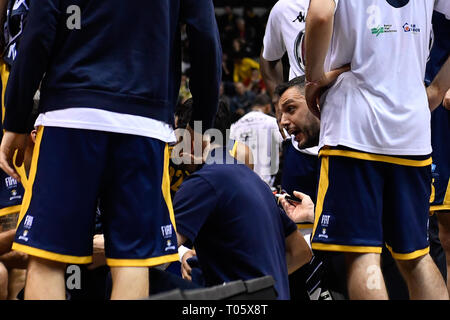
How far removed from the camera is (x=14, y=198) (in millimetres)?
3430

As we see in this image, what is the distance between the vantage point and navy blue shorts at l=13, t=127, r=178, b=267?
2.47 meters

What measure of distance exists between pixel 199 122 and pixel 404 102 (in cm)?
91

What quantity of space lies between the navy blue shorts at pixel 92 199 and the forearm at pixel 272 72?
2440 mm

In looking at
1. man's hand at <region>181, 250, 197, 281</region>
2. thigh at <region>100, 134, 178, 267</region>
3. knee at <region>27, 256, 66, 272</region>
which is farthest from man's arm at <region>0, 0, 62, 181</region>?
man's hand at <region>181, 250, 197, 281</region>

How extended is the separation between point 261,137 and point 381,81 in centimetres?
357

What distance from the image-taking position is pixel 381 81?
2951 mm

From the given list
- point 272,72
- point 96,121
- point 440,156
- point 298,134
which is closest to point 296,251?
point 298,134

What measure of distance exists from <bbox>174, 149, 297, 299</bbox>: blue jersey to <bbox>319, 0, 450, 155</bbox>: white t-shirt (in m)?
0.45

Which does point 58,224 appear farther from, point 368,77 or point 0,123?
point 368,77

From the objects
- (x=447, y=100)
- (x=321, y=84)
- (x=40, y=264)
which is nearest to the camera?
(x=40, y=264)

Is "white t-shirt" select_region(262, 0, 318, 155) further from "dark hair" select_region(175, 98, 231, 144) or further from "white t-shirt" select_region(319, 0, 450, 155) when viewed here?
"white t-shirt" select_region(319, 0, 450, 155)

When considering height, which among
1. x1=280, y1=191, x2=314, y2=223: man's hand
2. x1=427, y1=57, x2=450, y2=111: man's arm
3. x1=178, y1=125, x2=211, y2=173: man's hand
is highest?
x1=427, y1=57, x2=450, y2=111: man's arm

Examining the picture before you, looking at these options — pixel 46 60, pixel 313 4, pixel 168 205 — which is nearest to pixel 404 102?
pixel 313 4

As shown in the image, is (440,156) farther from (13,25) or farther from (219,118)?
(13,25)
